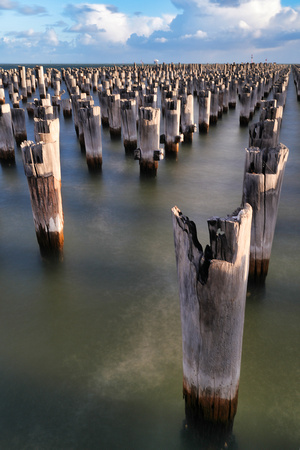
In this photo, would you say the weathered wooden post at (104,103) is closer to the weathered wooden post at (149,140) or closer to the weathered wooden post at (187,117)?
the weathered wooden post at (187,117)

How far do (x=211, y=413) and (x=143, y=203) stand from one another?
542cm

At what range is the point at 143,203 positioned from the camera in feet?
25.6

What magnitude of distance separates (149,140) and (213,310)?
22.0 ft

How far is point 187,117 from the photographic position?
472 inches

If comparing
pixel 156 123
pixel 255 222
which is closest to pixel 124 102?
pixel 156 123

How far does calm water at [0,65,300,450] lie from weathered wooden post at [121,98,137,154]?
348 cm

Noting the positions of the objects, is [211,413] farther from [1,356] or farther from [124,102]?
[124,102]

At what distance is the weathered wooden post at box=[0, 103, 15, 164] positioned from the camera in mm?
9391

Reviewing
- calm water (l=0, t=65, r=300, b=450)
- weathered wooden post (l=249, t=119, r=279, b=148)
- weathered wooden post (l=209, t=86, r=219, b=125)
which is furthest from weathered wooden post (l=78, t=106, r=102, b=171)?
weathered wooden post (l=209, t=86, r=219, b=125)

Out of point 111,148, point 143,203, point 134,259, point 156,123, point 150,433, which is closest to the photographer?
point 150,433

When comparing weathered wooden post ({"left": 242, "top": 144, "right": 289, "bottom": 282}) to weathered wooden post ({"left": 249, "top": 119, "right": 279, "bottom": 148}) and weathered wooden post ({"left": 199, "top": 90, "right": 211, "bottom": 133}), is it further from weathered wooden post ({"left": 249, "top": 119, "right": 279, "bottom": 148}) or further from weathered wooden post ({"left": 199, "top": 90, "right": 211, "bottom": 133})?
weathered wooden post ({"left": 199, "top": 90, "right": 211, "bottom": 133})

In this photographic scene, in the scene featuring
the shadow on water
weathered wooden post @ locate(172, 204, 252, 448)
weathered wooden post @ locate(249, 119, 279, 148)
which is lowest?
the shadow on water

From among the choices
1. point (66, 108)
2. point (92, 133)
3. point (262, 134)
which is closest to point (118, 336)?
point (262, 134)

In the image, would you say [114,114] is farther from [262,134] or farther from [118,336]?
[118,336]
